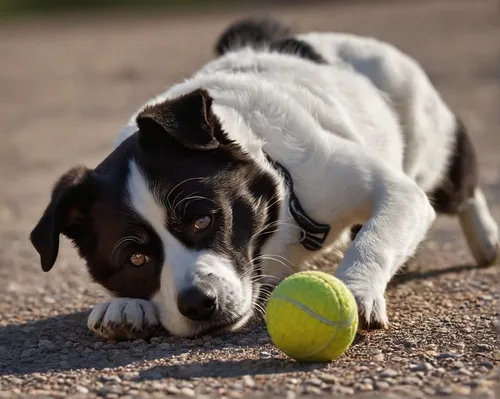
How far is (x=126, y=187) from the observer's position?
4465 millimetres

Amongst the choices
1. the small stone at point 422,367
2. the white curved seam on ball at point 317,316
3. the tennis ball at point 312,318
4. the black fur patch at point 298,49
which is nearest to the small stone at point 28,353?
the tennis ball at point 312,318

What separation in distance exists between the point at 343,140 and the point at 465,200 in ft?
5.79

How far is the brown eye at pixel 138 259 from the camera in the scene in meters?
4.40

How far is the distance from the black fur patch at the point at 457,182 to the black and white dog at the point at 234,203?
846 millimetres

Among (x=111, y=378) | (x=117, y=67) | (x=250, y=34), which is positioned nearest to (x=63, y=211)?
(x=111, y=378)

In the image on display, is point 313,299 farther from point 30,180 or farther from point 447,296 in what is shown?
point 30,180

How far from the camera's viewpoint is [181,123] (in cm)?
447

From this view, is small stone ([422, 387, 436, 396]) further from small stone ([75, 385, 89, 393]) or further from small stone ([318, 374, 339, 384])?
small stone ([75, 385, 89, 393])

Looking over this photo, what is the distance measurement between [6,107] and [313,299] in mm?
14157

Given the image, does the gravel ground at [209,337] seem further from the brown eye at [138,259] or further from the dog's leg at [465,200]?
the brown eye at [138,259]

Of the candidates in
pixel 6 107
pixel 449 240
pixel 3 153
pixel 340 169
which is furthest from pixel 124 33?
pixel 340 169

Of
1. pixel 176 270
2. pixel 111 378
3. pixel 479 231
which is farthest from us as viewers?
pixel 479 231

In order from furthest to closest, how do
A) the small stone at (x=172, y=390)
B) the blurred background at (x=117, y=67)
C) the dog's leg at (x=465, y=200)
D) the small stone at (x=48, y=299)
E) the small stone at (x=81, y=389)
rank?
the blurred background at (x=117, y=67) → the dog's leg at (x=465, y=200) → the small stone at (x=48, y=299) → the small stone at (x=81, y=389) → the small stone at (x=172, y=390)

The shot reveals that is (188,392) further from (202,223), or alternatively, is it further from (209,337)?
(202,223)
